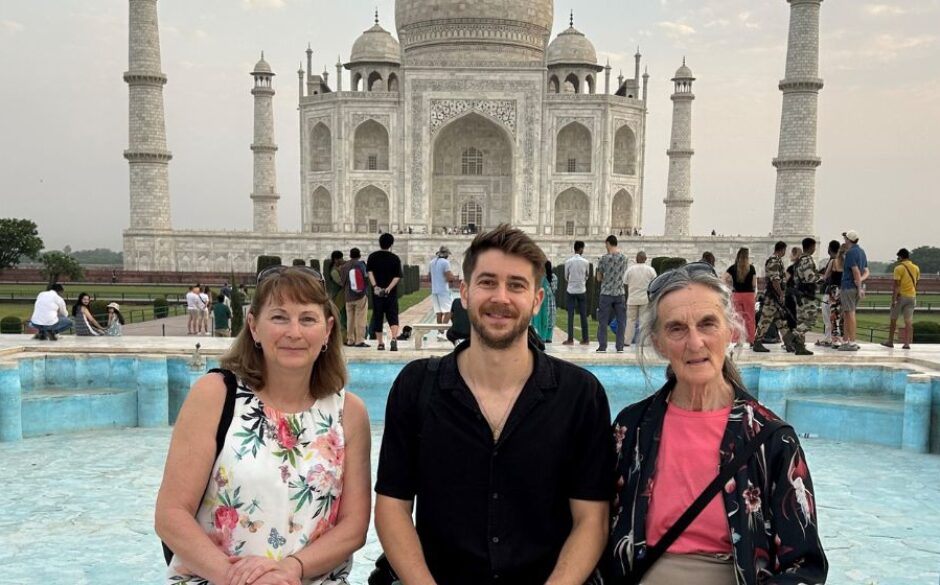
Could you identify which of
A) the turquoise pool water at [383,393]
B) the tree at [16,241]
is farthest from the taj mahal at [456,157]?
the turquoise pool water at [383,393]

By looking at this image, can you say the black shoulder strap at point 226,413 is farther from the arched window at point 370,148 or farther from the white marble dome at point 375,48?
the white marble dome at point 375,48

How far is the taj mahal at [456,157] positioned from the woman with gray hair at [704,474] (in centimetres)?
2460

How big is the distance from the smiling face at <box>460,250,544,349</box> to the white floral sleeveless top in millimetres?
520

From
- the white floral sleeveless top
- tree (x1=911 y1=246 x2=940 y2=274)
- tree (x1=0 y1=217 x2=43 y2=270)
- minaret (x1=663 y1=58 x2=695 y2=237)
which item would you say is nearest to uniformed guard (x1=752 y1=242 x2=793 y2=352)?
the white floral sleeveless top

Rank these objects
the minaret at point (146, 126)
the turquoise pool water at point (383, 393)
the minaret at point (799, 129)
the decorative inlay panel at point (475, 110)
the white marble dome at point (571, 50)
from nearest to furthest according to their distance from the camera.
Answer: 1. the turquoise pool water at point (383, 393)
2. the minaret at point (799, 129)
3. the minaret at point (146, 126)
4. the decorative inlay panel at point (475, 110)
5. the white marble dome at point (571, 50)

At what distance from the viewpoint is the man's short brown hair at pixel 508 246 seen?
1.81 m

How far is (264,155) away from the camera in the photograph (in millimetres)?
31672

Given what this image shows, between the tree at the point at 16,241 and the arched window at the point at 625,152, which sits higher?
the arched window at the point at 625,152

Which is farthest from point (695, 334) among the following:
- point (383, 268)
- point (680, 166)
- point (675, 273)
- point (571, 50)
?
point (571, 50)

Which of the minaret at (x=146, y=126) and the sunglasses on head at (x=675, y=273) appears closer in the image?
the sunglasses on head at (x=675, y=273)

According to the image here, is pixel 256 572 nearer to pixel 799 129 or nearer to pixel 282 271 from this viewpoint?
pixel 282 271

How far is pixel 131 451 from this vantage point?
17.5ft

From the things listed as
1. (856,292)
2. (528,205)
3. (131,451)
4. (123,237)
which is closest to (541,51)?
(528,205)

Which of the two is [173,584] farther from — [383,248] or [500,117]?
[500,117]
